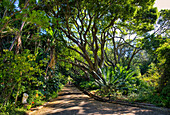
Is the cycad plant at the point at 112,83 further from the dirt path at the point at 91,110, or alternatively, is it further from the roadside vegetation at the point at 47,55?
the dirt path at the point at 91,110

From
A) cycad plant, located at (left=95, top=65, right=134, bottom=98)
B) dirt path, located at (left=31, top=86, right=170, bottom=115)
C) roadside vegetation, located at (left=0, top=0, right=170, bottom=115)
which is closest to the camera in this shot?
roadside vegetation, located at (left=0, top=0, right=170, bottom=115)

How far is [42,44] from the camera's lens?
651 cm

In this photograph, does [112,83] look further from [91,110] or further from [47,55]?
[47,55]

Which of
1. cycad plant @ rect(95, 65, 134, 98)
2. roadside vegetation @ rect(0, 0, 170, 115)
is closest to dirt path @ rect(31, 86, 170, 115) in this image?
→ roadside vegetation @ rect(0, 0, 170, 115)

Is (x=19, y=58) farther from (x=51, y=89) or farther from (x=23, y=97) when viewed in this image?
(x=51, y=89)

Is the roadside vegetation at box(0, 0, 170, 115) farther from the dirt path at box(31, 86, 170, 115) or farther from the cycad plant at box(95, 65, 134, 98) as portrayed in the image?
the dirt path at box(31, 86, 170, 115)

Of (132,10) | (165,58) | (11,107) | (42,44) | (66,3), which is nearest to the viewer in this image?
(11,107)

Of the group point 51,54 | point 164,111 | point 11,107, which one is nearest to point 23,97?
point 11,107

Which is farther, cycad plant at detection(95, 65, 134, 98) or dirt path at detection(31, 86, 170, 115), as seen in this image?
cycad plant at detection(95, 65, 134, 98)

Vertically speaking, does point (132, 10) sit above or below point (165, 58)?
above

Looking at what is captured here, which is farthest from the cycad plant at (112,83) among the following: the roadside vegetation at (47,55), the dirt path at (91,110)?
the dirt path at (91,110)

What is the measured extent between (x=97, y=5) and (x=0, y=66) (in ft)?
19.8

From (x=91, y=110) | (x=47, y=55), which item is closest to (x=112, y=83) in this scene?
(x=91, y=110)

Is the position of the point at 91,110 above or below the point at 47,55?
below
